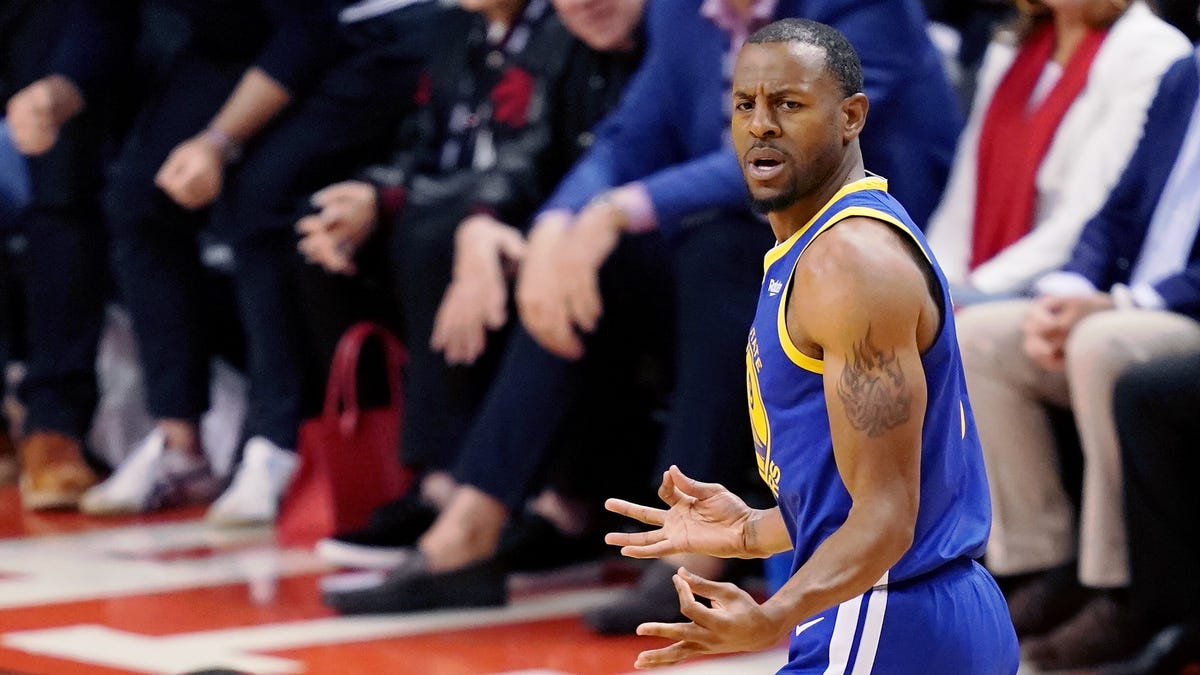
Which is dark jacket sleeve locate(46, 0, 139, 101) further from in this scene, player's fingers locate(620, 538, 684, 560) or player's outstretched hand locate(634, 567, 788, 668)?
player's outstretched hand locate(634, 567, 788, 668)

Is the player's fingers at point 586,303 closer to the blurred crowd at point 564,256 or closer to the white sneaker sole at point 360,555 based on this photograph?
the blurred crowd at point 564,256

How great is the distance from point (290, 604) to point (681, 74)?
1.49 meters

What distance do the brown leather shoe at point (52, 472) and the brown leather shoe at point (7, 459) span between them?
541 mm

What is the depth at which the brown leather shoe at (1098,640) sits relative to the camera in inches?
129

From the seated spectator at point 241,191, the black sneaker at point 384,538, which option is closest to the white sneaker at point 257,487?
the seated spectator at point 241,191

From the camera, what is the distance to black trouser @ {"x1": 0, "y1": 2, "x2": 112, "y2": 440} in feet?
19.2

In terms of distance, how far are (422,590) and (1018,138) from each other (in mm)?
1588

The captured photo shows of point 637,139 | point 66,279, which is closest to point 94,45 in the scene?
point 66,279

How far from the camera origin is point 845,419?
1.82m

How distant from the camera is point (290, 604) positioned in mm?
4129

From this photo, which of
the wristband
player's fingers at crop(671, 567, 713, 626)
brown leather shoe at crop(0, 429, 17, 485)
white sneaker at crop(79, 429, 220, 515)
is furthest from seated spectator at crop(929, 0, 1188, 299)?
brown leather shoe at crop(0, 429, 17, 485)

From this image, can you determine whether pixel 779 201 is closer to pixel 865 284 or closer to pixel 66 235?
pixel 865 284

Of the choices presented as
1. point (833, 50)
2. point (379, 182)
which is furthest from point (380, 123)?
point (833, 50)

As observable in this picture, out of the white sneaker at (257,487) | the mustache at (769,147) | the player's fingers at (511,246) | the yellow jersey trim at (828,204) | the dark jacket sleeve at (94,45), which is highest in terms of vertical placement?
the dark jacket sleeve at (94,45)
